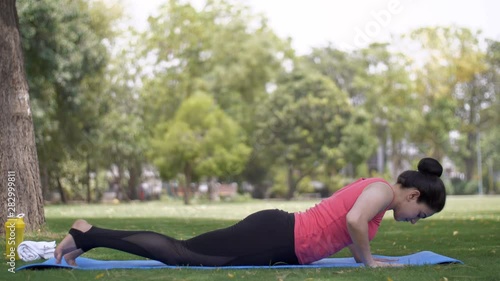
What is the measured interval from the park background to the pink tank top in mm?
25976

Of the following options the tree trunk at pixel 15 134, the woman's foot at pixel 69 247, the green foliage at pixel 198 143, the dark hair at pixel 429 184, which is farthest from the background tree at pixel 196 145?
the dark hair at pixel 429 184

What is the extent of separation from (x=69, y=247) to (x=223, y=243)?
1.25 metres

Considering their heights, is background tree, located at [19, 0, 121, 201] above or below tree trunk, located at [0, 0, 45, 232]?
above

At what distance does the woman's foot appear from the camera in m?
6.64

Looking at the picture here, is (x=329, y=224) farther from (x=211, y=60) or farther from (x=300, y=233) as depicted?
(x=211, y=60)

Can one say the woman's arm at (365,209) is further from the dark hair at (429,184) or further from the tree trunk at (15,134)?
the tree trunk at (15,134)

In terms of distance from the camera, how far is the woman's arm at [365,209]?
6.27m

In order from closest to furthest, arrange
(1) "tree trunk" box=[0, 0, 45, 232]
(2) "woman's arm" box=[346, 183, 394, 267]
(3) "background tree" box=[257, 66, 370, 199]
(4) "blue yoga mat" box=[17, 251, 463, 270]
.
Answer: (2) "woman's arm" box=[346, 183, 394, 267]
(4) "blue yoga mat" box=[17, 251, 463, 270]
(1) "tree trunk" box=[0, 0, 45, 232]
(3) "background tree" box=[257, 66, 370, 199]

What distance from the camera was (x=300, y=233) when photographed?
6.69 metres

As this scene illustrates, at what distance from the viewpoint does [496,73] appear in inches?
2702

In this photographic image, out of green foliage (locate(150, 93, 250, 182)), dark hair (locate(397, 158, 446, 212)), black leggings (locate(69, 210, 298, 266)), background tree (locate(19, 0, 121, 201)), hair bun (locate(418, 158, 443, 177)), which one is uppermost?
background tree (locate(19, 0, 121, 201))

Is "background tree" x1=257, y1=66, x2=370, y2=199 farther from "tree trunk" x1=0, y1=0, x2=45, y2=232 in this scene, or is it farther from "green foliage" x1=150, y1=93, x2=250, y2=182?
"tree trunk" x1=0, y1=0, x2=45, y2=232

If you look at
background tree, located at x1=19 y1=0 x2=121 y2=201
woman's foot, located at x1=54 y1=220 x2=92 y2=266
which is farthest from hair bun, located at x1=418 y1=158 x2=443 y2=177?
background tree, located at x1=19 y1=0 x2=121 y2=201

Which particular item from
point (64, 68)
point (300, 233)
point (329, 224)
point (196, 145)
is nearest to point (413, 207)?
point (329, 224)
